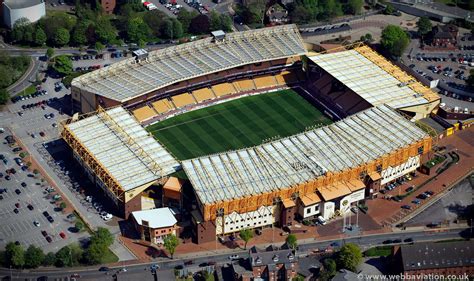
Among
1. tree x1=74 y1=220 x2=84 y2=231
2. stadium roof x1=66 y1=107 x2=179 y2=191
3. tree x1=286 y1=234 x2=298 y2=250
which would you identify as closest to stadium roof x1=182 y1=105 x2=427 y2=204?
stadium roof x1=66 y1=107 x2=179 y2=191

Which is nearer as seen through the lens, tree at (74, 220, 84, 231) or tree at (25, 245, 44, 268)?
tree at (25, 245, 44, 268)

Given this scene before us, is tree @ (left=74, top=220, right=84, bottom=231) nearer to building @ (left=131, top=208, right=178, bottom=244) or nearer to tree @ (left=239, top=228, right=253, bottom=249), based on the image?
building @ (left=131, top=208, right=178, bottom=244)

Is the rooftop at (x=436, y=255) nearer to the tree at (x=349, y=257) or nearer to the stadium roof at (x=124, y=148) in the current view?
the tree at (x=349, y=257)

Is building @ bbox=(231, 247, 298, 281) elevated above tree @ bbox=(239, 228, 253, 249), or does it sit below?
below

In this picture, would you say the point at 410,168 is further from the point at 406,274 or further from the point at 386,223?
the point at 406,274

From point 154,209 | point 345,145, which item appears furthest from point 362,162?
point 154,209

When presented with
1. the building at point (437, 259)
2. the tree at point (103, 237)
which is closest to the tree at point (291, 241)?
the building at point (437, 259)
